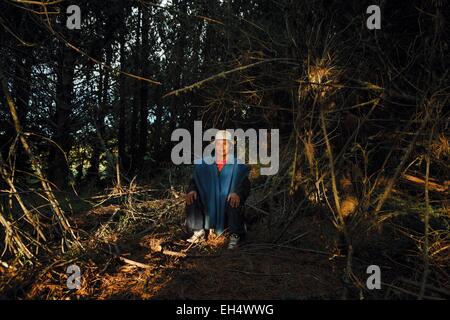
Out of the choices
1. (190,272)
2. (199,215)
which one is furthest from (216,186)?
(190,272)

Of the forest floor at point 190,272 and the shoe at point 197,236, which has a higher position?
the shoe at point 197,236

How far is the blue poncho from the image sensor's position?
200 inches

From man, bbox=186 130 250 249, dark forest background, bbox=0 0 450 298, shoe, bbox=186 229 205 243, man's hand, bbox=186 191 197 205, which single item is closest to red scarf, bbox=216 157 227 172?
man, bbox=186 130 250 249

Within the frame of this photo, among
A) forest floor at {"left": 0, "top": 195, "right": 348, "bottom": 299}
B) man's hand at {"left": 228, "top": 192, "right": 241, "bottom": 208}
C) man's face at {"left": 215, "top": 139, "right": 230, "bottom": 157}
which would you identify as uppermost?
man's face at {"left": 215, "top": 139, "right": 230, "bottom": 157}

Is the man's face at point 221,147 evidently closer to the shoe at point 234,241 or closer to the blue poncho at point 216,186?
the blue poncho at point 216,186

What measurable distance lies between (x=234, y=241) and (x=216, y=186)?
739 millimetres

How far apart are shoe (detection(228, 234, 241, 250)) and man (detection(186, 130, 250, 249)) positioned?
0.72ft

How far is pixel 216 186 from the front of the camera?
16.8ft

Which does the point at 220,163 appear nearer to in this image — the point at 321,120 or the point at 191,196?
the point at 191,196

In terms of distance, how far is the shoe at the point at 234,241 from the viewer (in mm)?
4695

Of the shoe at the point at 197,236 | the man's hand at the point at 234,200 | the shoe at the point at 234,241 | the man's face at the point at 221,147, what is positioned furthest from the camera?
the man's face at the point at 221,147

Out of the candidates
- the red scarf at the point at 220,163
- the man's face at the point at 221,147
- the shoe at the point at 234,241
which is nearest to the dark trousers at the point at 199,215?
the shoe at the point at 234,241

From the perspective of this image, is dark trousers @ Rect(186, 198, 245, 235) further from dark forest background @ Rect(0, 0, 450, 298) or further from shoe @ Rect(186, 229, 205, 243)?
dark forest background @ Rect(0, 0, 450, 298)
